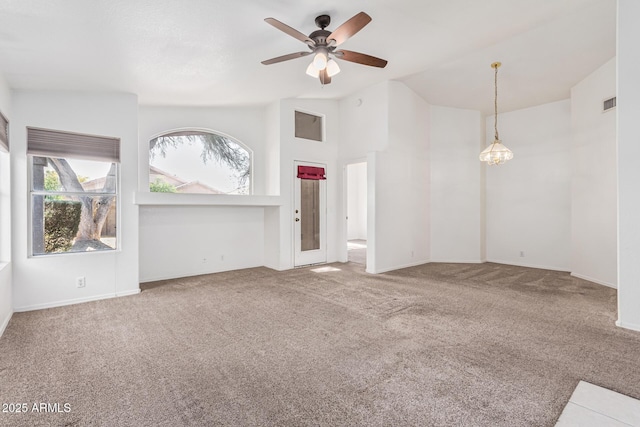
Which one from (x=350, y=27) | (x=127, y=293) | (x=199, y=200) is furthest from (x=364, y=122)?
(x=127, y=293)

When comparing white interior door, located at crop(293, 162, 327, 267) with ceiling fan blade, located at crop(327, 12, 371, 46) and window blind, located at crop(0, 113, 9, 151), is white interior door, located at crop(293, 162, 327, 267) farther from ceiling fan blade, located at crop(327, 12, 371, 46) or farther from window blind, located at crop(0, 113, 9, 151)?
window blind, located at crop(0, 113, 9, 151)

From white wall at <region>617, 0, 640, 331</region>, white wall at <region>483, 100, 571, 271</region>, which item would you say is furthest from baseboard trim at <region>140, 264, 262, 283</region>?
white wall at <region>483, 100, 571, 271</region>

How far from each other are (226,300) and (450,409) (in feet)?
9.81

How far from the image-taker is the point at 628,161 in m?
3.13

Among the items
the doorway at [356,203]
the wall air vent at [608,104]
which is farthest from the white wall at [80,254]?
the doorway at [356,203]

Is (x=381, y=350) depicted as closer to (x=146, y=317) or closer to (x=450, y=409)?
(x=450, y=409)

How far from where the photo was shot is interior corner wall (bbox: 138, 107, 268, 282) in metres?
5.09

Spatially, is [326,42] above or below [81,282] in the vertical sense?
above

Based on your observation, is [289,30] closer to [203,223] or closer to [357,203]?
[203,223]

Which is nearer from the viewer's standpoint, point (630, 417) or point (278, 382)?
point (630, 417)

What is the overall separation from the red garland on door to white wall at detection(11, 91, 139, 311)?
9.41 feet

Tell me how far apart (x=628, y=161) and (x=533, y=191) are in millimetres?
3527

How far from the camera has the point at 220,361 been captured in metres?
2.47

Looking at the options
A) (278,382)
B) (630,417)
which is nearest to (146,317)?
(278,382)
